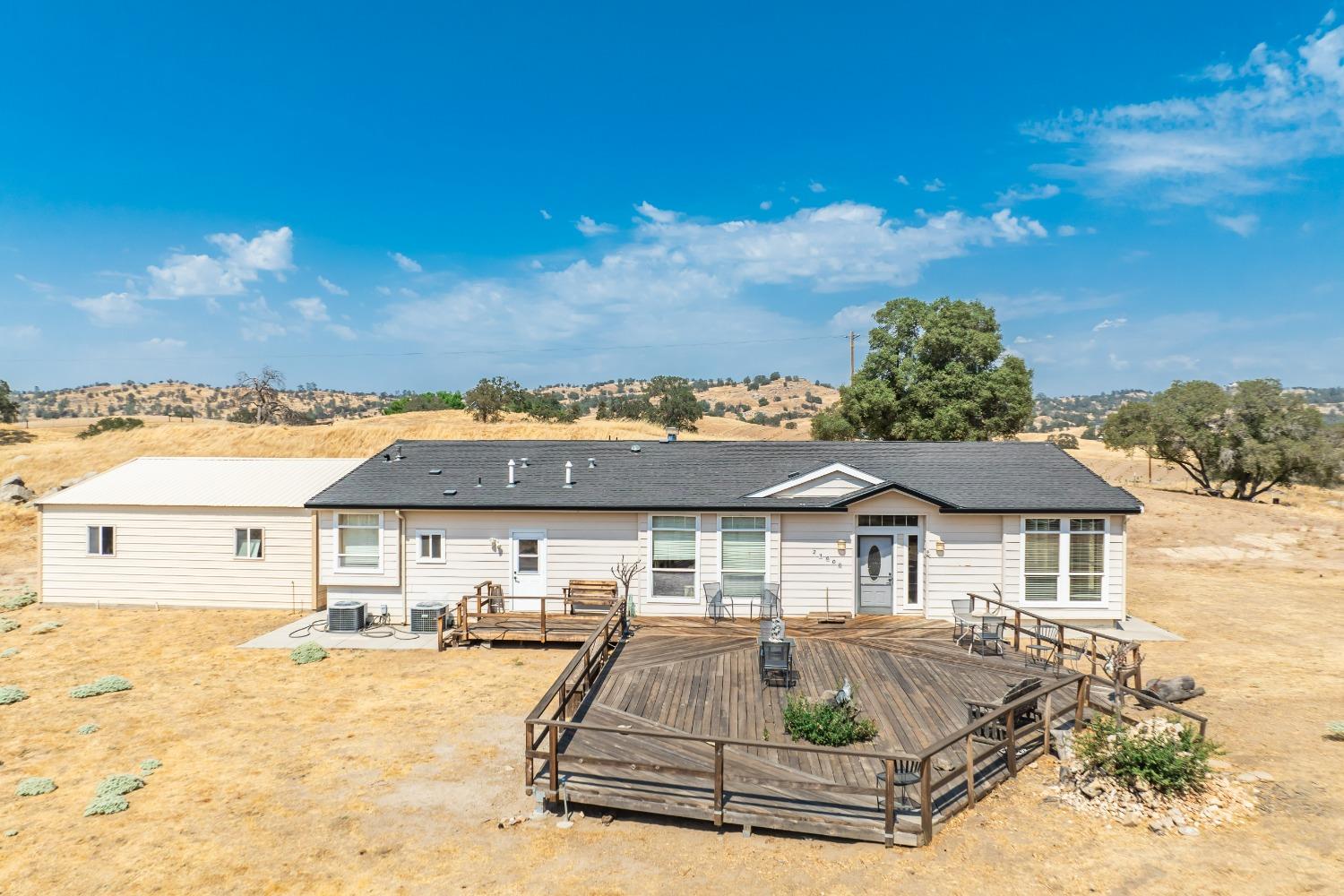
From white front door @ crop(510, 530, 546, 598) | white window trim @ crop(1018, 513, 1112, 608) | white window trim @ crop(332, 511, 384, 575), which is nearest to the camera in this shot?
white window trim @ crop(1018, 513, 1112, 608)

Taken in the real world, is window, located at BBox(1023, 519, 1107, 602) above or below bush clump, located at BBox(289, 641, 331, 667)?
above

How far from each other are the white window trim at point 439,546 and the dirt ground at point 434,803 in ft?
9.32

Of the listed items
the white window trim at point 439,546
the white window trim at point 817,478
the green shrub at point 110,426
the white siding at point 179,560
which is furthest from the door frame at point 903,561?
the green shrub at point 110,426

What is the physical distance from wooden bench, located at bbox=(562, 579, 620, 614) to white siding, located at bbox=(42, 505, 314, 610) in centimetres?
790

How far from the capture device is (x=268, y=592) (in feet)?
60.7

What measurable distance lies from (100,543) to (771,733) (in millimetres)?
20535

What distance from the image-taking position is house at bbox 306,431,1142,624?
629 inches

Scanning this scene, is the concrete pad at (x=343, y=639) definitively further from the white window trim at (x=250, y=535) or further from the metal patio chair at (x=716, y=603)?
the metal patio chair at (x=716, y=603)

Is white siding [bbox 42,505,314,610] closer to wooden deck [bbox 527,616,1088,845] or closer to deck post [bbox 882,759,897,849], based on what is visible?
wooden deck [bbox 527,616,1088,845]

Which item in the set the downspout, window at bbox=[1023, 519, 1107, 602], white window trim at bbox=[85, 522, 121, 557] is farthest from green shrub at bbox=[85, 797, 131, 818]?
window at bbox=[1023, 519, 1107, 602]

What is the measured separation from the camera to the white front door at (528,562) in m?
16.8

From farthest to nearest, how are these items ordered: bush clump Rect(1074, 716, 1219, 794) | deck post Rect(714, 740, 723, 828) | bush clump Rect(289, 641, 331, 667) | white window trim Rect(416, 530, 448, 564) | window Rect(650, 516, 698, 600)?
white window trim Rect(416, 530, 448, 564) < window Rect(650, 516, 698, 600) < bush clump Rect(289, 641, 331, 667) < bush clump Rect(1074, 716, 1219, 794) < deck post Rect(714, 740, 723, 828)

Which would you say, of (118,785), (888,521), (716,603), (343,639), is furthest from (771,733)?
(343,639)

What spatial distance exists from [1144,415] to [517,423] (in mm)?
45804
